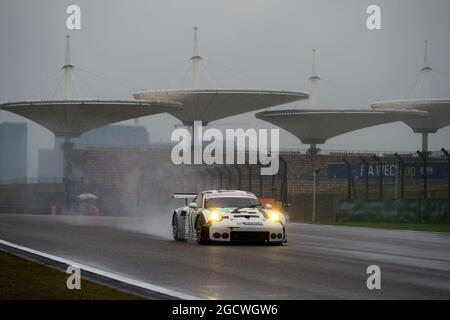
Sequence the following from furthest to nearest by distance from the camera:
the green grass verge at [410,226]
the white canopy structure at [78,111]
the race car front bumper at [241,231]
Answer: the white canopy structure at [78,111] < the green grass verge at [410,226] < the race car front bumper at [241,231]

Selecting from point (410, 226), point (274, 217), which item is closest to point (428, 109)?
point (410, 226)

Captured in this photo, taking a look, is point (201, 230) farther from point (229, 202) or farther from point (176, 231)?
point (176, 231)

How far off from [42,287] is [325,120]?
102 meters

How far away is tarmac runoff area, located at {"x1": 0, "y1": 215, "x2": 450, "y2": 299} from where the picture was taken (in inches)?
533

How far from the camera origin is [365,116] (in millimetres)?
112375

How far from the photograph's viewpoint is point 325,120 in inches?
4542

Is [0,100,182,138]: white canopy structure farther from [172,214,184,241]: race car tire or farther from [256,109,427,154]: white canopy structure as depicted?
[172,214,184,241]: race car tire

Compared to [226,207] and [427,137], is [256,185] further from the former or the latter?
[226,207]

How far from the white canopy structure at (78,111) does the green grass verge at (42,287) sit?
3311 inches

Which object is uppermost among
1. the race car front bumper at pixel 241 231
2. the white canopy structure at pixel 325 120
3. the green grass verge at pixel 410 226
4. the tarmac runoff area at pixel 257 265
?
the white canopy structure at pixel 325 120

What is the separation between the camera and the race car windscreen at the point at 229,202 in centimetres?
2428

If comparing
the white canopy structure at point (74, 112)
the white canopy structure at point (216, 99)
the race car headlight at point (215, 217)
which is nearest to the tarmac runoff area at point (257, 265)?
the race car headlight at point (215, 217)

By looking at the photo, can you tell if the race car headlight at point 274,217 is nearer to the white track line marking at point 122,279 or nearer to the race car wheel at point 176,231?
the race car wheel at point 176,231

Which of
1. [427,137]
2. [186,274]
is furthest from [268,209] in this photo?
[427,137]
